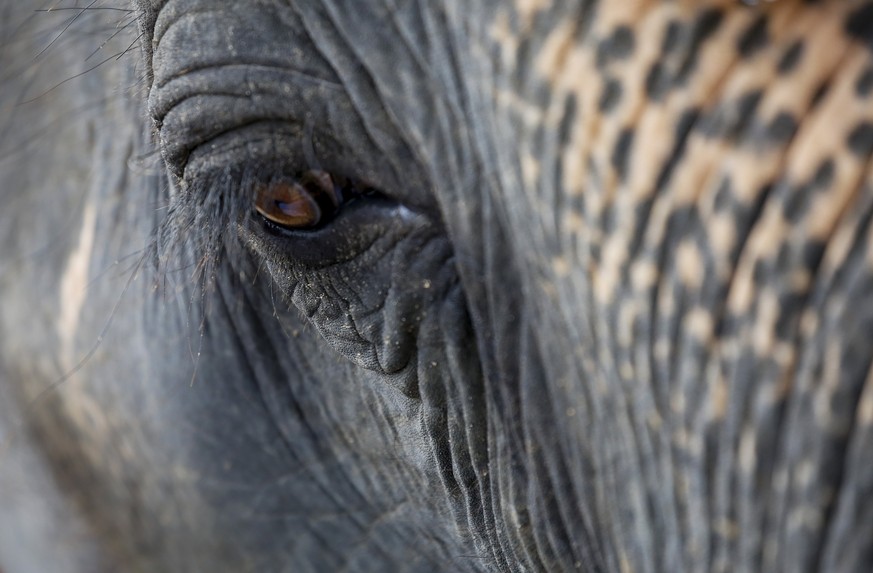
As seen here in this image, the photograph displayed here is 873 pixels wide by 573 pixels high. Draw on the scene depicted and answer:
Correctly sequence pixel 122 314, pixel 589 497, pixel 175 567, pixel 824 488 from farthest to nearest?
pixel 175 567
pixel 122 314
pixel 589 497
pixel 824 488

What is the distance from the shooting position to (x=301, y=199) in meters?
1.33

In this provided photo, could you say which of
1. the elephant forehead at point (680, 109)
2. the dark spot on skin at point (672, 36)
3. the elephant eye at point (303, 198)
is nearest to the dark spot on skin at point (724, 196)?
the elephant forehead at point (680, 109)

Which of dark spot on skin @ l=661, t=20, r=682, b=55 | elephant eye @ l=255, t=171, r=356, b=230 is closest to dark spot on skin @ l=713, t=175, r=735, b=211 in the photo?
dark spot on skin @ l=661, t=20, r=682, b=55

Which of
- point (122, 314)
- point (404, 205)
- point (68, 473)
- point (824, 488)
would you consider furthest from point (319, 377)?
point (824, 488)

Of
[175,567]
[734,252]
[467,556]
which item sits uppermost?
[734,252]

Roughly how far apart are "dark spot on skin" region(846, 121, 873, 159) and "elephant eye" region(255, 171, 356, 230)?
56 cm

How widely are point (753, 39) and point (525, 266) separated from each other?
31cm

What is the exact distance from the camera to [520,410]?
130 cm

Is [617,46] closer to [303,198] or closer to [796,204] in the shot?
[796,204]

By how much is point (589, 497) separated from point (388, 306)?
0.31m

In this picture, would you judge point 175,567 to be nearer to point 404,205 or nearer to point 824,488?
point 404,205

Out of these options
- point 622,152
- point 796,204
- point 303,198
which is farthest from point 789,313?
point 303,198

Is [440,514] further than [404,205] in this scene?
Yes

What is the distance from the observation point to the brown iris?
1.32m
